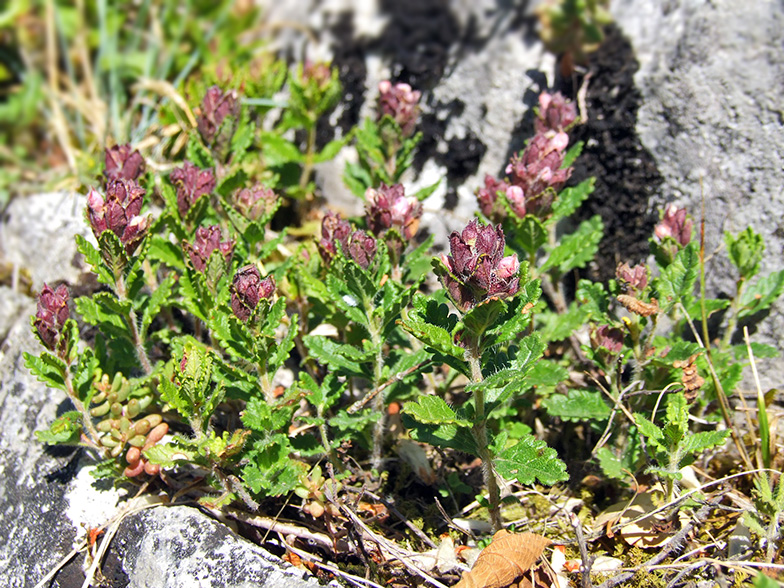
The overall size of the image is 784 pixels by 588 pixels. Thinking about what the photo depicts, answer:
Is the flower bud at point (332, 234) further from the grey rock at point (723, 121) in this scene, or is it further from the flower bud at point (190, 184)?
the grey rock at point (723, 121)

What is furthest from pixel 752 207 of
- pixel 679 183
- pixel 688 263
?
pixel 688 263

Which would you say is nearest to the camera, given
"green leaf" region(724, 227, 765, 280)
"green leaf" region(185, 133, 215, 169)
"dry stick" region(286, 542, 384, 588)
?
"dry stick" region(286, 542, 384, 588)

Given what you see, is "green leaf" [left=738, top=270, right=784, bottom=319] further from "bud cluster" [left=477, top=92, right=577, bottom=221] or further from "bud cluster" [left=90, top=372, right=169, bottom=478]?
"bud cluster" [left=90, top=372, right=169, bottom=478]

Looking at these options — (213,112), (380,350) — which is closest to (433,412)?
(380,350)

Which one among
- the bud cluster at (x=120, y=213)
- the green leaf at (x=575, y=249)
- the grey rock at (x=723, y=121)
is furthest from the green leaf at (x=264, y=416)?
the grey rock at (x=723, y=121)

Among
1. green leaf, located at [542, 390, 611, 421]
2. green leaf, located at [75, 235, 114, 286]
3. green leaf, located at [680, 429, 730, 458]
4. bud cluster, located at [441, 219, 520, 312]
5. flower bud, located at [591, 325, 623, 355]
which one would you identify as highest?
bud cluster, located at [441, 219, 520, 312]

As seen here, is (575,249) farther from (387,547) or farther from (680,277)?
(387,547)

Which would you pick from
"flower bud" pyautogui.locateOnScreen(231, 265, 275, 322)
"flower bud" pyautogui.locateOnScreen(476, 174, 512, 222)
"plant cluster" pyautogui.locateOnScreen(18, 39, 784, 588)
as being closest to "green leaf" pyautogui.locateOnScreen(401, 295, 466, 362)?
"plant cluster" pyautogui.locateOnScreen(18, 39, 784, 588)

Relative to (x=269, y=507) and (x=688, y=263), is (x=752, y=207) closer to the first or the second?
(x=688, y=263)
